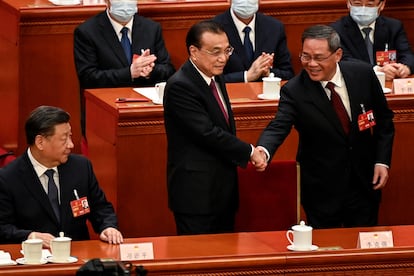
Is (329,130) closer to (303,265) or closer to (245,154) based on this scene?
(245,154)

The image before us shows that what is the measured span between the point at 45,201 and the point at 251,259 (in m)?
0.99

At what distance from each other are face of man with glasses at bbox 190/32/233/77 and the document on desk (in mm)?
801

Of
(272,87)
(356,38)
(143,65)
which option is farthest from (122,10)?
(356,38)

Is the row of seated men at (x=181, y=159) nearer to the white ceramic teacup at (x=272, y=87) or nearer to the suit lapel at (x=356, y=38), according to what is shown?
the white ceramic teacup at (x=272, y=87)

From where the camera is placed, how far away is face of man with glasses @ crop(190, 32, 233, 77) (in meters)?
4.86

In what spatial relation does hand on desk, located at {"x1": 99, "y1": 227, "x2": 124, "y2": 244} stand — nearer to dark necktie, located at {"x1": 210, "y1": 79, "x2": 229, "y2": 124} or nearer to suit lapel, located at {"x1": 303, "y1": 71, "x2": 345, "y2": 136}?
dark necktie, located at {"x1": 210, "y1": 79, "x2": 229, "y2": 124}

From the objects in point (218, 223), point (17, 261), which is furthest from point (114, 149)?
point (17, 261)

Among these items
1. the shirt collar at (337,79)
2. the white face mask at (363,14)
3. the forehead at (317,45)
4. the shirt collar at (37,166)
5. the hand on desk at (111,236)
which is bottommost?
the hand on desk at (111,236)

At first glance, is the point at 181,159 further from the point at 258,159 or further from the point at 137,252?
the point at 137,252

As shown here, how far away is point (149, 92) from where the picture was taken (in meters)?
5.89

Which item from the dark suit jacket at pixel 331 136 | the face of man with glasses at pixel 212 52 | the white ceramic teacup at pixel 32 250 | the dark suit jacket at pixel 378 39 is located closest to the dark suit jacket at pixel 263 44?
the dark suit jacket at pixel 378 39

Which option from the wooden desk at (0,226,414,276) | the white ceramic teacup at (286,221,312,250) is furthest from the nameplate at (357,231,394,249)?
the white ceramic teacup at (286,221,312,250)

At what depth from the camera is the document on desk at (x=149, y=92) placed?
18.7 ft

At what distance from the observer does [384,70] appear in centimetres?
616
